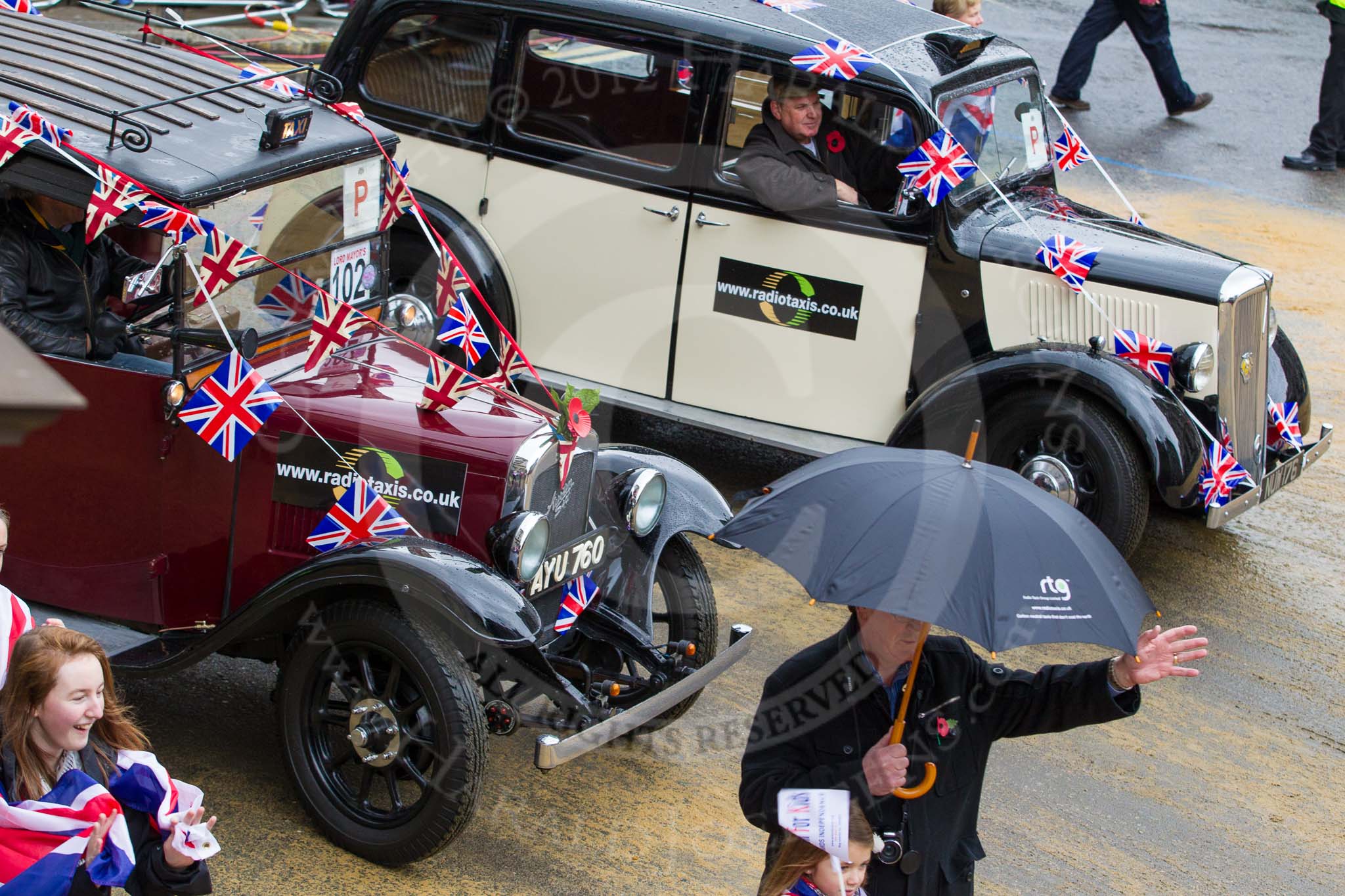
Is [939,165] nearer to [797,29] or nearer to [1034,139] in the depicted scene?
[797,29]

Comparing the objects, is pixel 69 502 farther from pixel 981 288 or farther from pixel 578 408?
pixel 981 288

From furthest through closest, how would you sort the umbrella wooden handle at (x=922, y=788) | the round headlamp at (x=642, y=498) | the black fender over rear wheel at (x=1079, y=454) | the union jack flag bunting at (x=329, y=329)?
the black fender over rear wheel at (x=1079, y=454), the round headlamp at (x=642, y=498), the union jack flag bunting at (x=329, y=329), the umbrella wooden handle at (x=922, y=788)

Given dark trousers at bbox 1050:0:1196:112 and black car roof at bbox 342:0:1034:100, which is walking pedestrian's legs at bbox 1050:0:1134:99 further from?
black car roof at bbox 342:0:1034:100

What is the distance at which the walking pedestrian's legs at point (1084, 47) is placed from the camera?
1245 centimetres

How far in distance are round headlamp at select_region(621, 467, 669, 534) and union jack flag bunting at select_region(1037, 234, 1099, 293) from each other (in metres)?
2.33

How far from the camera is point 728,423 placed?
6.26 meters

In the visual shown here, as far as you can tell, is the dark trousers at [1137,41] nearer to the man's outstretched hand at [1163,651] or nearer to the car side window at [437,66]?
the car side window at [437,66]

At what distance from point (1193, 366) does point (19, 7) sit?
500 centimetres

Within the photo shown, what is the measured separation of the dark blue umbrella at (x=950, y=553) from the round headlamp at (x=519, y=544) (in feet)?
4.07

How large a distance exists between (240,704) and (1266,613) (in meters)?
4.28

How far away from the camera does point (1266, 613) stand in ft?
19.2

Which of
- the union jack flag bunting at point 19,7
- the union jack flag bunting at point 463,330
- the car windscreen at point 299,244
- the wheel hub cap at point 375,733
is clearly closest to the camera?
the wheel hub cap at point 375,733

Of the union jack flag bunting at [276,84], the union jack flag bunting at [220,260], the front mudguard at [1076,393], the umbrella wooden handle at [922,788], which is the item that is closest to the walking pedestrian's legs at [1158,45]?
the front mudguard at [1076,393]

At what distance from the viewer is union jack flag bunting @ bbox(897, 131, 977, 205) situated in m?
5.80
